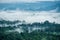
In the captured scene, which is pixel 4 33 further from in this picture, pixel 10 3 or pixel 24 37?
pixel 10 3

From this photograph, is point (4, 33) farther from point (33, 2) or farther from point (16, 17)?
point (33, 2)

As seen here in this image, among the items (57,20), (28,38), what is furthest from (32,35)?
(57,20)

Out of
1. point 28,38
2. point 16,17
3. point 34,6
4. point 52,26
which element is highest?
point 34,6

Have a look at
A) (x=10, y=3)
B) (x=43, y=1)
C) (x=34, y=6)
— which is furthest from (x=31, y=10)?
(x=10, y=3)

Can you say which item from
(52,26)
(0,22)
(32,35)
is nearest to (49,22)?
(52,26)

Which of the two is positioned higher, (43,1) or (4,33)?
(43,1)

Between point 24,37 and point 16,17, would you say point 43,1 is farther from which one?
point 24,37

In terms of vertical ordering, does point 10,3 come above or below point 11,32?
above
